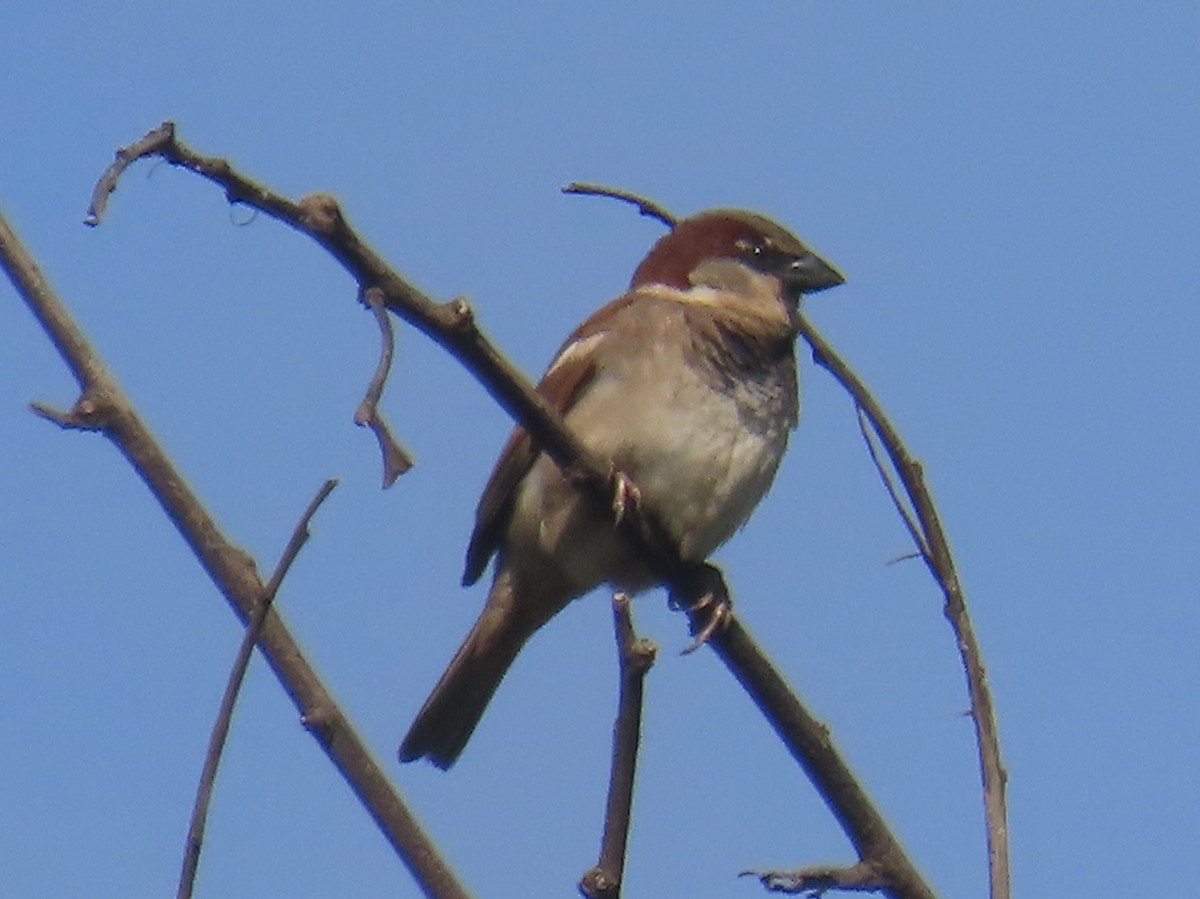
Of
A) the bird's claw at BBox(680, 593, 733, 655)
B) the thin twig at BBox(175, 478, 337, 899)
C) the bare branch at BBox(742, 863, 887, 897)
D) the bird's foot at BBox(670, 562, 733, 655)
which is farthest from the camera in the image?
the bird's foot at BBox(670, 562, 733, 655)

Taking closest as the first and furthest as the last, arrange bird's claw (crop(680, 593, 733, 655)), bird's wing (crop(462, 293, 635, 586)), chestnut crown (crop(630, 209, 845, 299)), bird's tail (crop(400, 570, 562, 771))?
1. bird's claw (crop(680, 593, 733, 655))
2. bird's wing (crop(462, 293, 635, 586))
3. bird's tail (crop(400, 570, 562, 771))
4. chestnut crown (crop(630, 209, 845, 299))

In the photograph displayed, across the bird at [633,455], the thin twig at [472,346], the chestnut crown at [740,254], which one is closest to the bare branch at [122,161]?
the thin twig at [472,346]

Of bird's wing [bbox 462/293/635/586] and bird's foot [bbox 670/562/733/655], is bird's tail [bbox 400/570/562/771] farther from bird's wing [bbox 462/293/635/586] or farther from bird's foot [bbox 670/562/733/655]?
bird's foot [bbox 670/562/733/655]

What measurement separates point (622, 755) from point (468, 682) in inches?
121

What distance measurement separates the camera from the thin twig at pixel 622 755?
211 cm

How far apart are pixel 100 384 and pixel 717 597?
2077mm

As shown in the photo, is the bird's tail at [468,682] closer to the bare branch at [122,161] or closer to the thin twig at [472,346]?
the thin twig at [472,346]

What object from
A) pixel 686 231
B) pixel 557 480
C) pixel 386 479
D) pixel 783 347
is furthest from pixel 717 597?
pixel 386 479

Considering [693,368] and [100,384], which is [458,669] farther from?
[100,384]

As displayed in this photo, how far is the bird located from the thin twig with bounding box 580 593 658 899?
7.05 feet

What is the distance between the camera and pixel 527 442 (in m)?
5.03

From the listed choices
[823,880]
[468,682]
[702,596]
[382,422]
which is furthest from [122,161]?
[468,682]

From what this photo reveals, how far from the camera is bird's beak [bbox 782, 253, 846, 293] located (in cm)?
567

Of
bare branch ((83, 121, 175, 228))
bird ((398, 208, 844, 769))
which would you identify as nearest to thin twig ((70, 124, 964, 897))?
bare branch ((83, 121, 175, 228))
